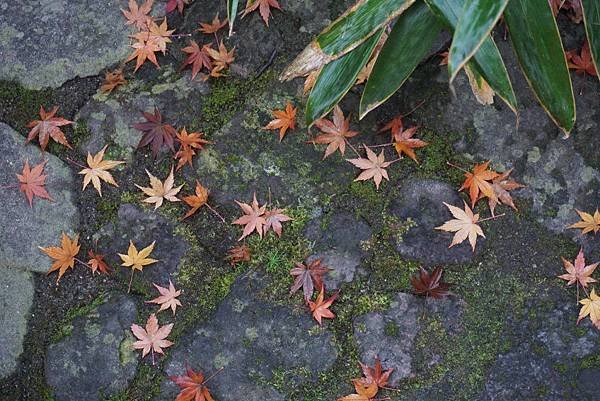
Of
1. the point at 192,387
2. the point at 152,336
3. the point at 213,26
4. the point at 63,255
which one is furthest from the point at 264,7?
the point at 192,387

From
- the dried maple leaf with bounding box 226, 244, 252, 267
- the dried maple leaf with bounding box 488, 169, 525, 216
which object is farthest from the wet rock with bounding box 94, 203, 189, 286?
the dried maple leaf with bounding box 488, 169, 525, 216

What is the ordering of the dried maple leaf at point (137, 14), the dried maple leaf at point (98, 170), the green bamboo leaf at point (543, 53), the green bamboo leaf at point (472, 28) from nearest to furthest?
1. the green bamboo leaf at point (472, 28)
2. the green bamboo leaf at point (543, 53)
3. the dried maple leaf at point (98, 170)
4. the dried maple leaf at point (137, 14)

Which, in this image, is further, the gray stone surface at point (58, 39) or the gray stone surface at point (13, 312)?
the gray stone surface at point (58, 39)

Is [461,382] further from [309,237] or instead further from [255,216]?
[255,216]

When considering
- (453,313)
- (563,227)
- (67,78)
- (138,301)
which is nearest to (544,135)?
(563,227)

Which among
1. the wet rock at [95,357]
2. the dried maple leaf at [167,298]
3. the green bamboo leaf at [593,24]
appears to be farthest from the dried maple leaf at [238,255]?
the green bamboo leaf at [593,24]

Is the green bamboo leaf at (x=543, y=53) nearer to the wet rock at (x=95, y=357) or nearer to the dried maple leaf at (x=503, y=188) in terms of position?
the dried maple leaf at (x=503, y=188)
